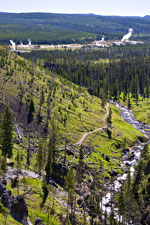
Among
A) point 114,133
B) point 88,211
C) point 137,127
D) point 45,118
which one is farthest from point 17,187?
point 137,127

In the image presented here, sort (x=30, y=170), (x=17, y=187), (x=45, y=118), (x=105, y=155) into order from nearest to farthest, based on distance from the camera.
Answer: (x=17, y=187) → (x=30, y=170) → (x=105, y=155) → (x=45, y=118)

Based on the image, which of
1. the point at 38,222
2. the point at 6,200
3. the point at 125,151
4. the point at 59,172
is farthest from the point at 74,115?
the point at 6,200

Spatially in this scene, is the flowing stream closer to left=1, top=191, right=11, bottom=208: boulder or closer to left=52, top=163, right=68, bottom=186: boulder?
left=52, top=163, right=68, bottom=186: boulder

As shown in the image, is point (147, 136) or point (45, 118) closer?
point (45, 118)

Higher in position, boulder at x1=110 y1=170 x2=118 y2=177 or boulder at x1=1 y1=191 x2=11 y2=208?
boulder at x1=1 y1=191 x2=11 y2=208

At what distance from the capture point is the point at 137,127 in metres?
162

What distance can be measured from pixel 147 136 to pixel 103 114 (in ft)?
107

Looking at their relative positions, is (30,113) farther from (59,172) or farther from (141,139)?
(141,139)

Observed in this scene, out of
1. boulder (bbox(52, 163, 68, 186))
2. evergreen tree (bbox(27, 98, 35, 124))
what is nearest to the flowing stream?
boulder (bbox(52, 163, 68, 186))

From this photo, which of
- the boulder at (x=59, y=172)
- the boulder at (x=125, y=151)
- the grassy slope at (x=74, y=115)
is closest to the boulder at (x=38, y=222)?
the boulder at (x=59, y=172)

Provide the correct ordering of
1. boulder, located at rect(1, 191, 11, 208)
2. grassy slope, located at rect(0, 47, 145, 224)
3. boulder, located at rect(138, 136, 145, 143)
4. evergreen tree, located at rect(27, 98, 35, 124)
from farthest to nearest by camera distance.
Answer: boulder, located at rect(138, 136, 145, 143) < evergreen tree, located at rect(27, 98, 35, 124) < grassy slope, located at rect(0, 47, 145, 224) < boulder, located at rect(1, 191, 11, 208)

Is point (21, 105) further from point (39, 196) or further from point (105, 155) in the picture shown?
point (39, 196)

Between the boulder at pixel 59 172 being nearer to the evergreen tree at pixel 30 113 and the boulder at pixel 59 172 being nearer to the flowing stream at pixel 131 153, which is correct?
the flowing stream at pixel 131 153

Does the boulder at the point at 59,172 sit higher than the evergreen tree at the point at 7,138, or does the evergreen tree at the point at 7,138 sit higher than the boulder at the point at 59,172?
the evergreen tree at the point at 7,138
